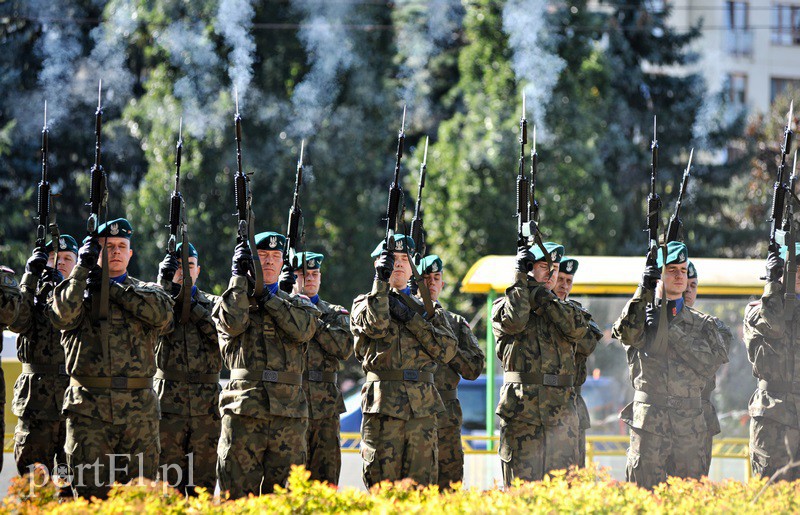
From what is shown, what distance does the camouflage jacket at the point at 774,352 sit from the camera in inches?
333

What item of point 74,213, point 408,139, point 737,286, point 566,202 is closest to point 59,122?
point 74,213

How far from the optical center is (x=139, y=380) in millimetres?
7027

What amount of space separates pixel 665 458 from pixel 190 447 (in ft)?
11.3

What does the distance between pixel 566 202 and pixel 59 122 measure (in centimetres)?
947

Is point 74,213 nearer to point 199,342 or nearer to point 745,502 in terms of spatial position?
point 199,342

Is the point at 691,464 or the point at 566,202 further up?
the point at 566,202

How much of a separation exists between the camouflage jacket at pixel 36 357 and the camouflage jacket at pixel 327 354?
1.81 meters

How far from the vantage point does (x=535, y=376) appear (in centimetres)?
799

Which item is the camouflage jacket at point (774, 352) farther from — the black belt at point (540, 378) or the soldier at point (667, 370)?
the black belt at point (540, 378)

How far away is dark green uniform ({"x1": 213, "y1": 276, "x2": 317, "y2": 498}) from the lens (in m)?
7.11

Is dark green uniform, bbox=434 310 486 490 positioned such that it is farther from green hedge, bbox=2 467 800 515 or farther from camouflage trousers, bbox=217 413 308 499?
green hedge, bbox=2 467 800 515

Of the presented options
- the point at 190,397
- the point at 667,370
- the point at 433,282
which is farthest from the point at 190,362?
the point at 667,370

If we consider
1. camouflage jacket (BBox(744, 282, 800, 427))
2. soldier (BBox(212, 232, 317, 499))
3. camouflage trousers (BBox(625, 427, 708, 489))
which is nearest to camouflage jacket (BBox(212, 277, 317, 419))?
soldier (BBox(212, 232, 317, 499))

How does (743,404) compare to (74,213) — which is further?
(74,213)
